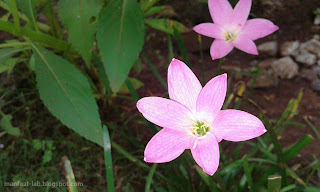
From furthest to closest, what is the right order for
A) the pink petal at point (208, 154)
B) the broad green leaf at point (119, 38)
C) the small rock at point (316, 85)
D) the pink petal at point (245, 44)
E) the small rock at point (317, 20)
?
the small rock at point (317, 20) → the small rock at point (316, 85) → the pink petal at point (245, 44) → the broad green leaf at point (119, 38) → the pink petal at point (208, 154)

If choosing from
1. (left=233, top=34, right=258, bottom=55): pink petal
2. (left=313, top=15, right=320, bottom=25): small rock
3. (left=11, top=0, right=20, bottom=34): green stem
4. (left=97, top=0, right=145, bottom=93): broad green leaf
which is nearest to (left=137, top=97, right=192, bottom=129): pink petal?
(left=97, top=0, right=145, bottom=93): broad green leaf

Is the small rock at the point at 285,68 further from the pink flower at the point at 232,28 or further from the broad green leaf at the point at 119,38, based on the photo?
the broad green leaf at the point at 119,38

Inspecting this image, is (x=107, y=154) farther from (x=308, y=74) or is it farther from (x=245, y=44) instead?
(x=308, y=74)

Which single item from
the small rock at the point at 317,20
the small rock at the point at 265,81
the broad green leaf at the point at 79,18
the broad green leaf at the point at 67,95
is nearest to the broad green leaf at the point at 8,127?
the broad green leaf at the point at 67,95

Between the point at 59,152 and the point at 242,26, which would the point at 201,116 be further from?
the point at 59,152

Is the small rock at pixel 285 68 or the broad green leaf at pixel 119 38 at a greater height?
the broad green leaf at pixel 119 38

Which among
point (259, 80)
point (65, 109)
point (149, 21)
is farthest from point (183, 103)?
point (259, 80)

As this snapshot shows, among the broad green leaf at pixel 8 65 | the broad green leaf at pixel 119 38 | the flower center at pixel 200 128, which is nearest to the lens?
the flower center at pixel 200 128
